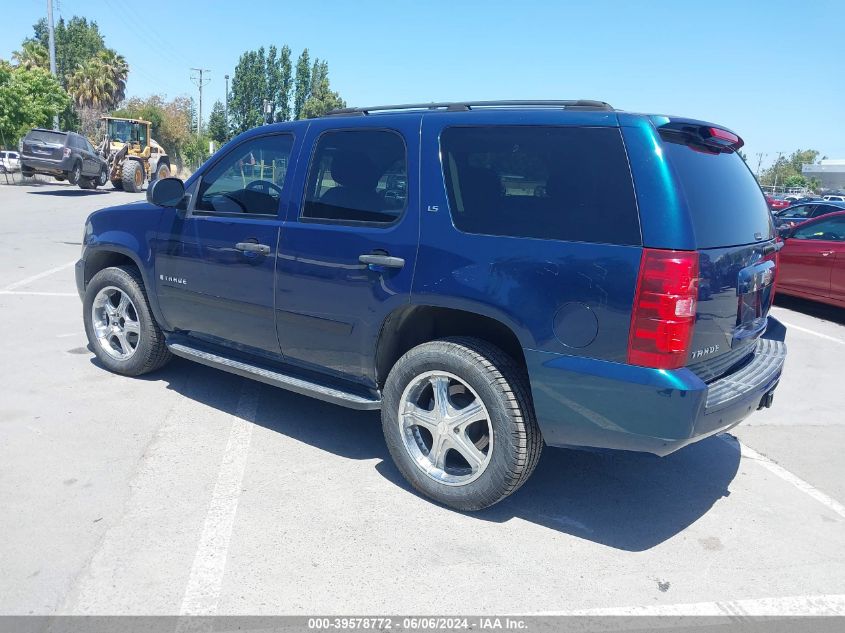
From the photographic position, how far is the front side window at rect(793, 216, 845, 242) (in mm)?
9586

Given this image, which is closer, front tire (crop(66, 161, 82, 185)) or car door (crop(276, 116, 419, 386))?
car door (crop(276, 116, 419, 386))

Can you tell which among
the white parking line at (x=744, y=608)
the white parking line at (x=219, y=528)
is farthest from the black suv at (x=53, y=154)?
the white parking line at (x=744, y=608)

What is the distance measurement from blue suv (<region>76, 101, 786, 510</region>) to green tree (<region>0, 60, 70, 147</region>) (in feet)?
124

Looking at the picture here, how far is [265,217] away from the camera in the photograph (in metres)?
4.39

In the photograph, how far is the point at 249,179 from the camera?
15.4 ft

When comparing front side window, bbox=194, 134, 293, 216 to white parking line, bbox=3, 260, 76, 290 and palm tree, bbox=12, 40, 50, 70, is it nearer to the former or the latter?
white parking line, bbox=3, 260, 76, 290

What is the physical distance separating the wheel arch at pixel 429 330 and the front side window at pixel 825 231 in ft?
25.5

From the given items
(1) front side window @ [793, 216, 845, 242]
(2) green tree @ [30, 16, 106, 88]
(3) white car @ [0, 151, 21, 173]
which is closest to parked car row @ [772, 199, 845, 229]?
(1) front side window @ [793, 216, 845, 242]

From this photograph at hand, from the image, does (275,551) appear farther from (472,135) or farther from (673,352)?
(472,135)

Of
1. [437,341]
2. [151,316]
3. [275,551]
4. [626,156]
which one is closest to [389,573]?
[275,551]

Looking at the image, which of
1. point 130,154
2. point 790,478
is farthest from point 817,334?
point 130,154

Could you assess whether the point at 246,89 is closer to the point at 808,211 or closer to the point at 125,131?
the point at 125,131

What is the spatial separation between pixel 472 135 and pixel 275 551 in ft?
7.38

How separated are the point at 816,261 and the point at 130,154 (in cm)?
2697
